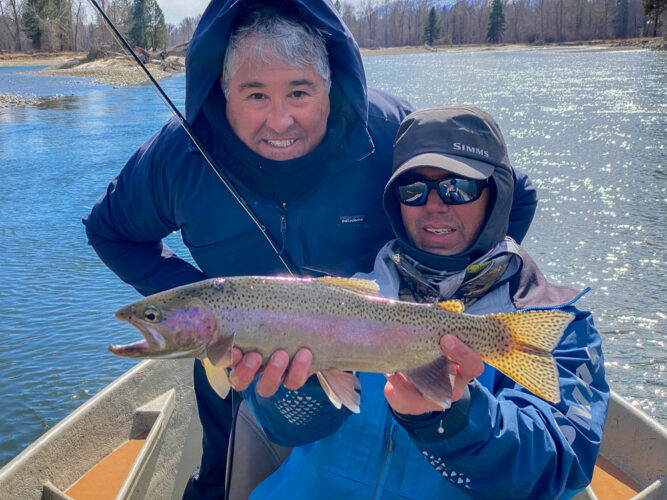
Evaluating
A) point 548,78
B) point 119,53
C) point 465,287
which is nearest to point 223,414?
point 465,287

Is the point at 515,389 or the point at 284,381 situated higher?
the point at 284,381

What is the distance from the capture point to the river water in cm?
611

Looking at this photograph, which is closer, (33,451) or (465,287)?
(465,287)

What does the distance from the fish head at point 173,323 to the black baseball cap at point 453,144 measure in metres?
1.17

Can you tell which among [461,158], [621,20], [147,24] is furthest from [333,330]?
[621,20]

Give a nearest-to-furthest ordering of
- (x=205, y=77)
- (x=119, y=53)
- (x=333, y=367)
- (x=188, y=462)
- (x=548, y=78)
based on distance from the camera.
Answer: (x=333, y=367) → (x=205, y=77) → (x=188, y=462) → (x=548, y=78) → (x=119, y=53)

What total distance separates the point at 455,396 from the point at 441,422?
0.35 ft

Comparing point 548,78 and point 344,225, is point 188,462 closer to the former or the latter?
point 344,225

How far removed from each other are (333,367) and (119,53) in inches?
2720

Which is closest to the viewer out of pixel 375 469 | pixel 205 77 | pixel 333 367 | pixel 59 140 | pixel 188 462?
pixel 333 367

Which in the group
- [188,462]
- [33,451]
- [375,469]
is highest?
[375,469]

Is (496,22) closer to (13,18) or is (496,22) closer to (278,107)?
(13,18)

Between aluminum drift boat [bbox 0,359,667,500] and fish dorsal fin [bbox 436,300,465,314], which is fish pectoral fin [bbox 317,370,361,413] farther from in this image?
aluminum drift boat [bbox 0,359,667,500]

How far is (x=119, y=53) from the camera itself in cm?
6319
